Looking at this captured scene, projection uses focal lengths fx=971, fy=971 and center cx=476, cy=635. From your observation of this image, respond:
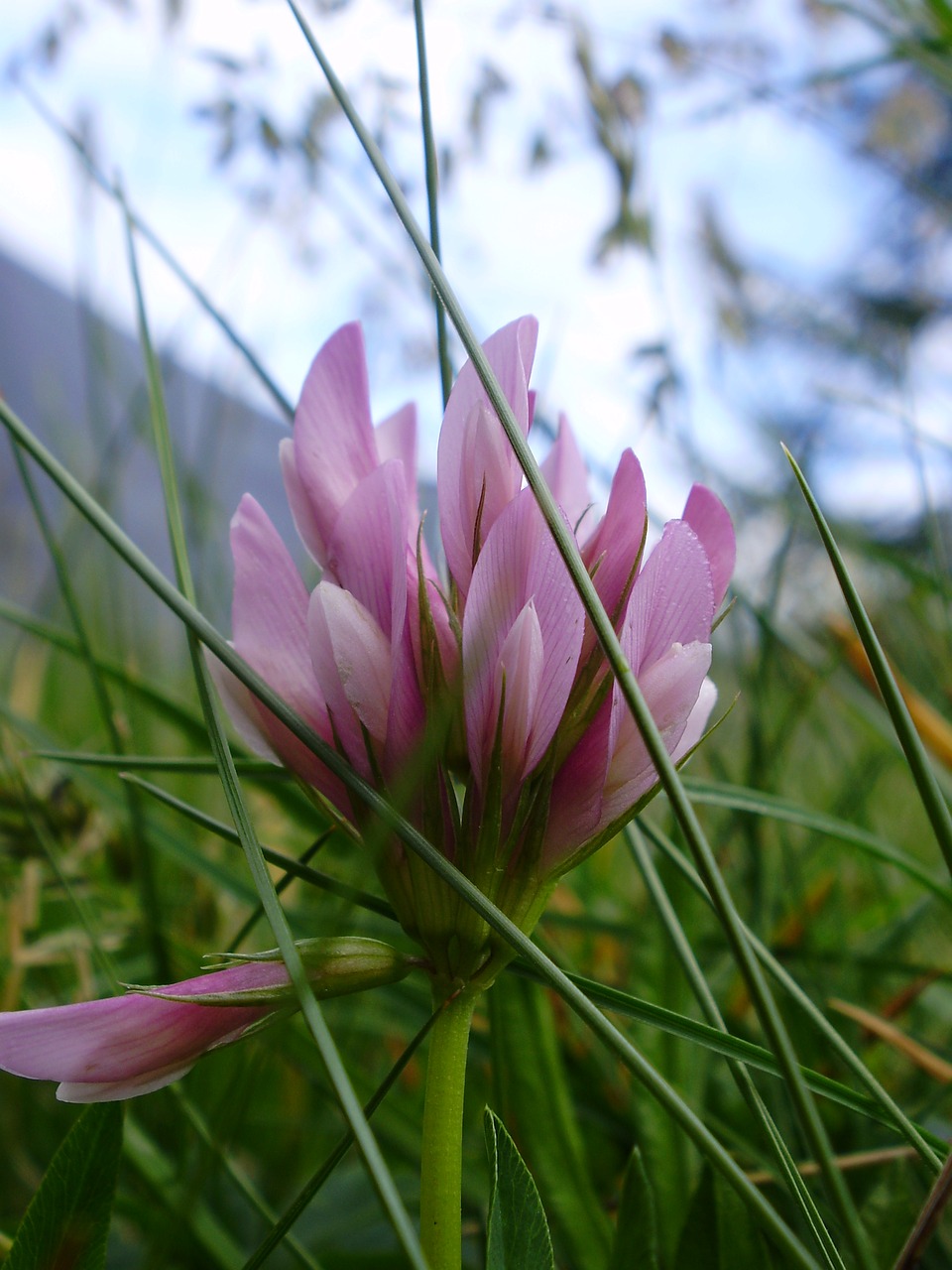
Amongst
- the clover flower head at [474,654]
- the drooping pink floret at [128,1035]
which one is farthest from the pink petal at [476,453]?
the drooping pink floret at [128,1035]

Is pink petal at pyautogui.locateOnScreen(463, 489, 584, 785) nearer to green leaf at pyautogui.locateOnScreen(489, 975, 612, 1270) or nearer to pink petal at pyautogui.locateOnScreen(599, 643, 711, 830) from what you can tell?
pink petal at pyautogui.locateOnScreen(599, 643, 711, 830)

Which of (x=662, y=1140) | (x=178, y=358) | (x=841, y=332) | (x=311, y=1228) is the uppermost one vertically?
(x=841, y=332)

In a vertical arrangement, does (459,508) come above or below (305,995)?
above

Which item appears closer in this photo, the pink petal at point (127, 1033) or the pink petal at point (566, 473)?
the pink petal at point (127, 1033)

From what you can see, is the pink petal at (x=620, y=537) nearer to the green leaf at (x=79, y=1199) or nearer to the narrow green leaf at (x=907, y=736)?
the narrow green leaf at (x=907, y=736)

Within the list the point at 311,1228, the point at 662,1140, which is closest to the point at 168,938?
the point at 311,1228

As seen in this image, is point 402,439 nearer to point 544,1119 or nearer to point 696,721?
point 696,721

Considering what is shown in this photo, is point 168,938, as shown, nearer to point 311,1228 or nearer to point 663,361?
point 311,1228
